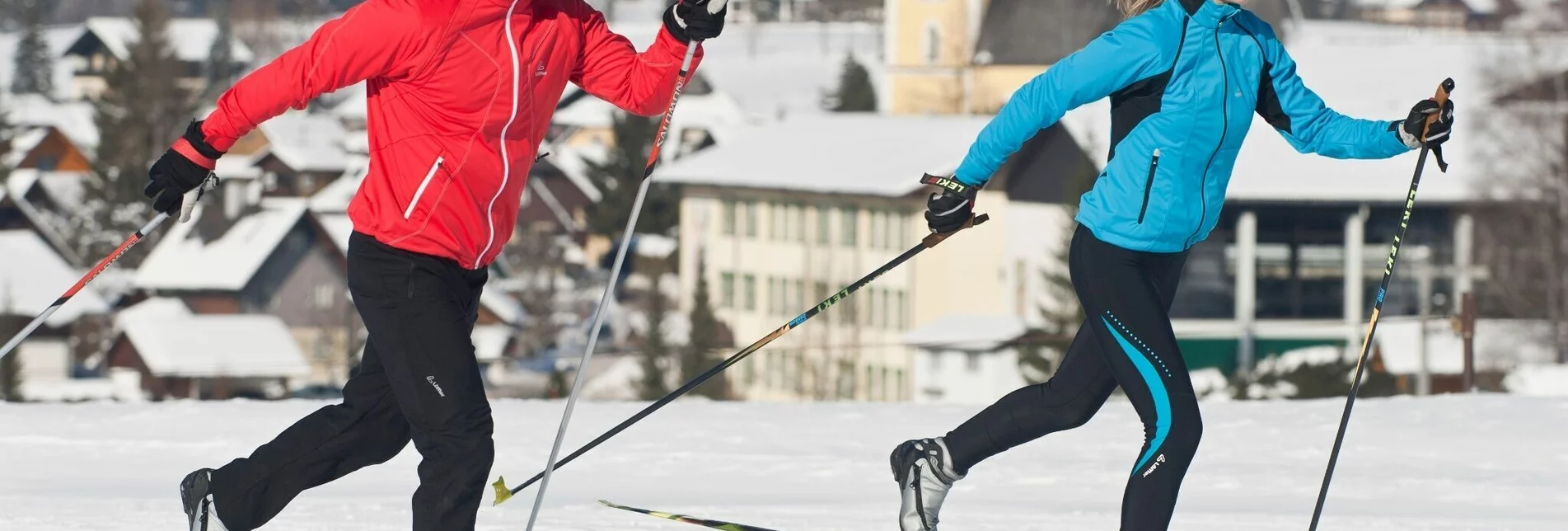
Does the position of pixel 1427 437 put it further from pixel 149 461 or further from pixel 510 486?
pixel 149 461

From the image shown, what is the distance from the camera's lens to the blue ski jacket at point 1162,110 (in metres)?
3.88

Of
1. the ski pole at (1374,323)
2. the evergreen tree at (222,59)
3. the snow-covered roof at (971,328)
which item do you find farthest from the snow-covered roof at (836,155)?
the ski pole at (1374,323)

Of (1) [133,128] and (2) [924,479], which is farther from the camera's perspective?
(1) [133,128]

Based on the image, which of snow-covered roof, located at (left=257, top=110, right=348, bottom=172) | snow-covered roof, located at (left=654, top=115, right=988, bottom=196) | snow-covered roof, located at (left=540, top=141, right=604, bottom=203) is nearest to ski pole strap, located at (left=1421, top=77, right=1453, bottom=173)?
snow-covered roof, located at (left=654, top=115, right=988, bottom=196)

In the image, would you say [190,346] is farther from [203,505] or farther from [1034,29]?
[203,505]

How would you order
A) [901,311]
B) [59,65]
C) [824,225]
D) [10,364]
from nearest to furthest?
[10,364], [901,311], [824,225], [59,65]

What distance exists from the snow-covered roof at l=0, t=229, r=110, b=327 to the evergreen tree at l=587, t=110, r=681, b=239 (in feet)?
50.4

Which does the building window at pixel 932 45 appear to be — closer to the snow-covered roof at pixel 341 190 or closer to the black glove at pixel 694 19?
the snow-covered roof at pixel 341 190

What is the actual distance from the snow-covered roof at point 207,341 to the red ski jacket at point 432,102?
37.4 meters

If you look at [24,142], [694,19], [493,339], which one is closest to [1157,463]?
[694,19]

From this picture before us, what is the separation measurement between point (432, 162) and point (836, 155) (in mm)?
46701

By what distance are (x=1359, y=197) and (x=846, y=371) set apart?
8874mm

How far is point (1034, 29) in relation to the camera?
72.3 metres

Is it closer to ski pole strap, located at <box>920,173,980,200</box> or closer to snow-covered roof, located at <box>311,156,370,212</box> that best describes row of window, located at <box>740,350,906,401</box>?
snow-covered roof, located at <box>311,156,370,212</box>
